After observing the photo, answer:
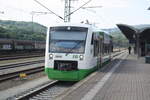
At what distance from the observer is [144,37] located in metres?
42.1

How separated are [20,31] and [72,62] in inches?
1973

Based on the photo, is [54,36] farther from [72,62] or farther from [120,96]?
[120,96]

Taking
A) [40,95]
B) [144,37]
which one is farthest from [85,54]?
[144,37]

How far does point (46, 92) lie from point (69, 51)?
2.46 meters

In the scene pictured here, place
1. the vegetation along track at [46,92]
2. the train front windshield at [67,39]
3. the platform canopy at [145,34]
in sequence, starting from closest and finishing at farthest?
1. the vegetation along track at [46,92]
2. the train front windshield at [67,39]
3. the platform canopy at [145,34]

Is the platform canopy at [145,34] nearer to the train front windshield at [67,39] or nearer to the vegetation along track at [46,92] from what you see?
the train front windshield at [67,39]

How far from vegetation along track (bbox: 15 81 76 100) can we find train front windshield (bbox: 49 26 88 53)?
1.63 metres

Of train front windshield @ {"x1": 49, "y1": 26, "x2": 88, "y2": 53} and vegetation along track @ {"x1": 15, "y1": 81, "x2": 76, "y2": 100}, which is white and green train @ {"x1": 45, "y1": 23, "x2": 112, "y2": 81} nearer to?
train front windshield @ {"x1": 49, "y1": 26, "x2": 88, "y2": 53}

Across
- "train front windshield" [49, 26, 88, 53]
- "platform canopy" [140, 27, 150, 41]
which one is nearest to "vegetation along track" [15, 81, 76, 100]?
"train front windshield" [49, 26, 88, 53]

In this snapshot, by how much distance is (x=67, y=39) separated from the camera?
44.5 ft

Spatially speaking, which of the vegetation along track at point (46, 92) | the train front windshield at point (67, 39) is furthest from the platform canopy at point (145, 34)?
the vegetation along track at point (46, 92)

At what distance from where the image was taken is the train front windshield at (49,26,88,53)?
13373 mm

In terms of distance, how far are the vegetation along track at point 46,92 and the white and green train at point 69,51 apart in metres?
0.54

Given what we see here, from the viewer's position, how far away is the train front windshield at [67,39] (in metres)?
13.4
